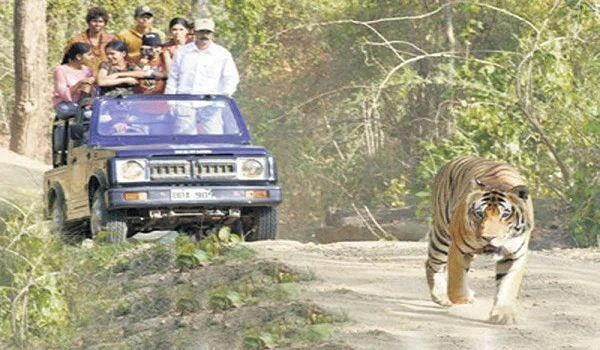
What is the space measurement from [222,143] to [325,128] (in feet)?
57.3

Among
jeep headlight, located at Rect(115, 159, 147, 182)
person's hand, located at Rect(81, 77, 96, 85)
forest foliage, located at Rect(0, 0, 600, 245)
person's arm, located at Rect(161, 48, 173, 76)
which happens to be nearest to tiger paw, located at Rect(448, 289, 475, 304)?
jeep headlight, located at Rect(115, 159, 147, 182)

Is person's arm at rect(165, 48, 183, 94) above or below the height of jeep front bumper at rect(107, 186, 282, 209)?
above

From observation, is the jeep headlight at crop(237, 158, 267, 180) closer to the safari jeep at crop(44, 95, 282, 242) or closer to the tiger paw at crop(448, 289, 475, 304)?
the safari jeep at crop(44, 95, 282, 242)

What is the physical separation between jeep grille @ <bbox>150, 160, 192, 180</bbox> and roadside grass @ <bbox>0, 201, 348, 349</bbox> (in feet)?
1.76

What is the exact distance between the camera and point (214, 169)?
13547mm

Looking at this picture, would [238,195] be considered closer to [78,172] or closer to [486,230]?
[78,172]

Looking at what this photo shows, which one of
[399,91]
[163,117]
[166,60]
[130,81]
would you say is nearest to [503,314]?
[163,117]

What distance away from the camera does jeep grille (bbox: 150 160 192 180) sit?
1341cm

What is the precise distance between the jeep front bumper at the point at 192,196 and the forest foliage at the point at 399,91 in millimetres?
4366

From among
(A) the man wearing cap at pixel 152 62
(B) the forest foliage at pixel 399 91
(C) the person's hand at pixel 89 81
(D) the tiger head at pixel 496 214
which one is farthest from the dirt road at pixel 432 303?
(B) the forest foliage at pixel 399 91

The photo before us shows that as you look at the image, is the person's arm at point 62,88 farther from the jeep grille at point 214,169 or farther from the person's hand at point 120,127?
the jeep grille at point 214,169

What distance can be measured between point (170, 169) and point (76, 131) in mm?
1330

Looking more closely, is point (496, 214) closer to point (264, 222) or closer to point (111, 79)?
point (264, 222)

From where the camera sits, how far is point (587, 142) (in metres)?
18.3
